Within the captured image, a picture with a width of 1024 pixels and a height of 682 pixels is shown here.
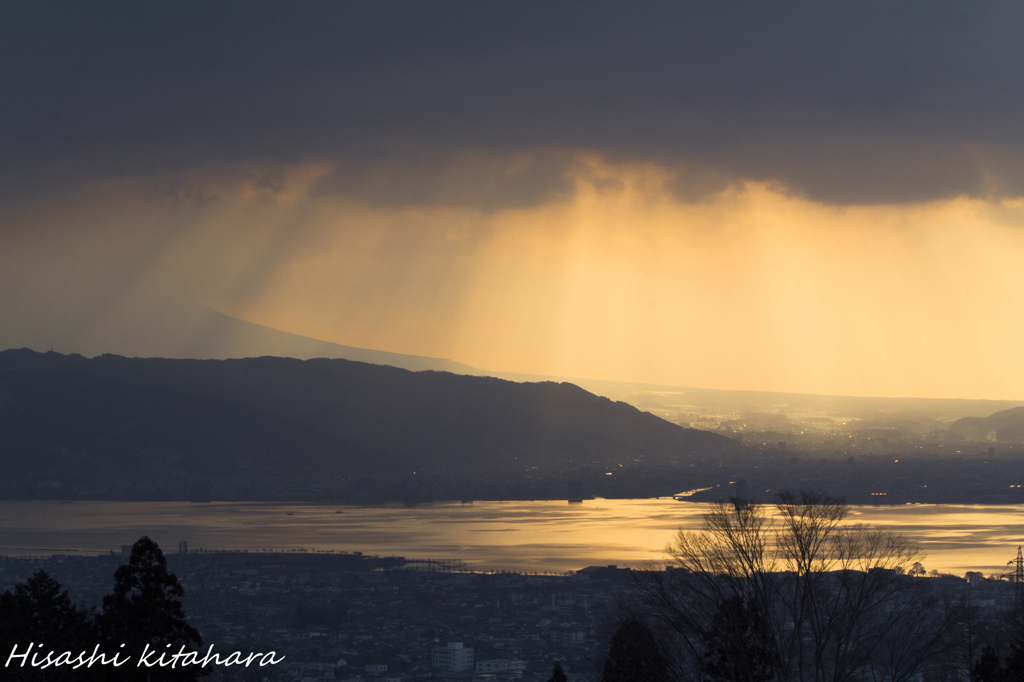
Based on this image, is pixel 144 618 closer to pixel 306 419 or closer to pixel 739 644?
pixel 739 644

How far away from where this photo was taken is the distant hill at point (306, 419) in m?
127

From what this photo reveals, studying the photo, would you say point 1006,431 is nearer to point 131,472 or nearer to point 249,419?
point 249,419

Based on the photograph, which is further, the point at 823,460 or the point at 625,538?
the point at 823,460

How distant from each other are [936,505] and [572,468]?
55316 mm

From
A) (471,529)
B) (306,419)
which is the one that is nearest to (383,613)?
(471,529)

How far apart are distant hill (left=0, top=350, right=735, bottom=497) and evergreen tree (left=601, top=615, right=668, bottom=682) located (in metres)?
109

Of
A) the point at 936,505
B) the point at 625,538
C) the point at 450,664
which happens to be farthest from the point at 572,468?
the point at 450,664

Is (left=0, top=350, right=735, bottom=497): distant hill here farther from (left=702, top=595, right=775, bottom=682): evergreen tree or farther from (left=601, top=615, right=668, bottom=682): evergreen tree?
(left=702, top=595, right=775, bottom=682): evergreen tree

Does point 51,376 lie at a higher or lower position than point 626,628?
higher

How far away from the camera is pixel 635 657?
47.2 feet

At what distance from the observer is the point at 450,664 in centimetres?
2661

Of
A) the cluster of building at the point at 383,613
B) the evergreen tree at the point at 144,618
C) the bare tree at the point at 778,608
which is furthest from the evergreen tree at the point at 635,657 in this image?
the evergreen tree at the point at 144,618

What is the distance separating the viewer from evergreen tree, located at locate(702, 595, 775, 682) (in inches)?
516

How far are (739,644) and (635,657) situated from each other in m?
1.74
